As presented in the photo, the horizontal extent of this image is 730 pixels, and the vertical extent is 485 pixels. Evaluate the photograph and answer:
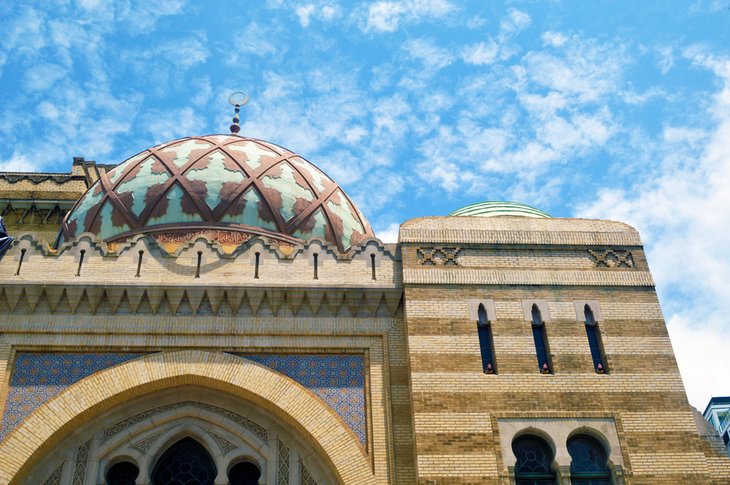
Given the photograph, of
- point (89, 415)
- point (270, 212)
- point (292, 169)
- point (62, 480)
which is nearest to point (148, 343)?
point (89, 415)

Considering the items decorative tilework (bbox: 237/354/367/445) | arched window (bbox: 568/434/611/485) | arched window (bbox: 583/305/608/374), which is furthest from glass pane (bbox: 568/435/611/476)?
decorative tilework (bbox: 237/354/367/445)

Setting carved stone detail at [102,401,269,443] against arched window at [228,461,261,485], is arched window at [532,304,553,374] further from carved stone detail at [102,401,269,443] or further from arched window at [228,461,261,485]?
arched window at [228,461,261,485]

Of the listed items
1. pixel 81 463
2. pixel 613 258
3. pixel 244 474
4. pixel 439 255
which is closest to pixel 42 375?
pixel 81 463

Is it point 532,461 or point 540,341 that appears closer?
point 532,461

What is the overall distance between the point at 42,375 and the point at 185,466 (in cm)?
220

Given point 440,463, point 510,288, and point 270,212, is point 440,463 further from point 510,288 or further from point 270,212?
point 270,212

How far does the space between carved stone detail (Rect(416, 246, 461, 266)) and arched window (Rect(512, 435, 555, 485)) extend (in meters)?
2.61

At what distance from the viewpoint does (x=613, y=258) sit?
35.3 feet

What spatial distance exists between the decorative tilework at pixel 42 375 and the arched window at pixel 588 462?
5.71m

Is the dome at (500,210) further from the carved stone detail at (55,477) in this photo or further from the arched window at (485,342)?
the carved stone detail at (55,477)

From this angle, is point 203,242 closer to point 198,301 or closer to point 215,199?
point 198,301

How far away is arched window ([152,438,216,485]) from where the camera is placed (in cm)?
958

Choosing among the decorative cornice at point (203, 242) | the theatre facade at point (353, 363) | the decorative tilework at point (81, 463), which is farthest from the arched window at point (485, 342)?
the decorative tilework at point (81, 463)

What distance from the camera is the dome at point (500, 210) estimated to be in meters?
13.0
